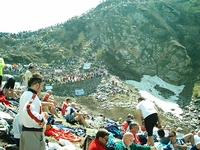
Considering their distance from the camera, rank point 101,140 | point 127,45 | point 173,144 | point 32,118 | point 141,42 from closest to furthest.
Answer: point 32,118
point 101,140
point 173,144
point 127,45
point 141,42

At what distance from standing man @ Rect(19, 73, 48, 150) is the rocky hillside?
40343 mm

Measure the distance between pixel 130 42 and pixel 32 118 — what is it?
50026 mm

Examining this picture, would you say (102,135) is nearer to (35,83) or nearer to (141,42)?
(35,83)

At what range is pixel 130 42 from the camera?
53.3 metres

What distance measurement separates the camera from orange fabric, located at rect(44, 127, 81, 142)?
7883 millimetres

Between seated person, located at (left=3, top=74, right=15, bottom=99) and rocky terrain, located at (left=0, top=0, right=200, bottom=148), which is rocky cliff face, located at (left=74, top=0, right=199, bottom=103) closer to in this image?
rocky terrain, located at (left=0, top=0, right=200, bottom=148)

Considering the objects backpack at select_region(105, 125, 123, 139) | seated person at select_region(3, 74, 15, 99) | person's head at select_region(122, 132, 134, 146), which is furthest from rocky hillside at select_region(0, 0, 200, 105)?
person's head at select_region(122, 132, 134, 146)

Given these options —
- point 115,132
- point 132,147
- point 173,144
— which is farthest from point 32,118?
point 115,132

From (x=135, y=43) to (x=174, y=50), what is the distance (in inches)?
321

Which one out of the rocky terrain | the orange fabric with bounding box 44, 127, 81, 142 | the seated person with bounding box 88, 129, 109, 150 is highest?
the rocky terrain

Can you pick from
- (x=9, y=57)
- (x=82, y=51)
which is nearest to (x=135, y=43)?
(x=82, y=51)

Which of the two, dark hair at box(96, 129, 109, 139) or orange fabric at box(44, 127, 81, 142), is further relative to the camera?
orange fabric at box(44, 127, 81, 142)

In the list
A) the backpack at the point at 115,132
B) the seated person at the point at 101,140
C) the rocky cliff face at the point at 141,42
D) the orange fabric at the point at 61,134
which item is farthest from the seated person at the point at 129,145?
the rocky cliff face at the point at 141,42

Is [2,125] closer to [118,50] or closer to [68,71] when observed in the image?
[68,71]
